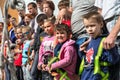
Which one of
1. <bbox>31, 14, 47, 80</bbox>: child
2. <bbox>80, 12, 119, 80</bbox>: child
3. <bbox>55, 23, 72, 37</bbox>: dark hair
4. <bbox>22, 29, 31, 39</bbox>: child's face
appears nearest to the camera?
<bbox>80, 12, 119, 80</bbox>: child

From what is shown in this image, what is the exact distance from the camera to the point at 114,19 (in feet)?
12.8

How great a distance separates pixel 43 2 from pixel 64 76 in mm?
1722

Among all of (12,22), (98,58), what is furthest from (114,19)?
(12,22)

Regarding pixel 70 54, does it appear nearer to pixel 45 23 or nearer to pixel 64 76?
pixel 64 76

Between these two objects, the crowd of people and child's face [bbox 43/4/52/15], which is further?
child's face [bbox 43/4/52/15]

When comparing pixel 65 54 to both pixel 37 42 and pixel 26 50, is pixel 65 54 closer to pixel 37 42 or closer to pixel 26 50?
pixel 37 42

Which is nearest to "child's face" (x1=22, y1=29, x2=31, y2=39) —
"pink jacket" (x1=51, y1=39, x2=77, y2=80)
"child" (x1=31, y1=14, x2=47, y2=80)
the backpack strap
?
"child" (x1=31, y1=14, x2=47, y2=80)

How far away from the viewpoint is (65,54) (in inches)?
177

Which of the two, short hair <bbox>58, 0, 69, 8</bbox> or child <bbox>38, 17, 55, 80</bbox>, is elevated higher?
short hair <bbox>58, 0, 69, 8</bbox>

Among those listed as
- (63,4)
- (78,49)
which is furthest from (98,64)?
(63,4)

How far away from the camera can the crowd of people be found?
12.3 ft

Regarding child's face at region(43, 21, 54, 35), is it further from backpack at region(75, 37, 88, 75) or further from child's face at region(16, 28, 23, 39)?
child's face at region(16, 28, 23, 39)

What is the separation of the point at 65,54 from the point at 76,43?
7.3 inches

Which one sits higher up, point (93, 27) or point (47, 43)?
point (93, 27)
